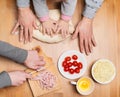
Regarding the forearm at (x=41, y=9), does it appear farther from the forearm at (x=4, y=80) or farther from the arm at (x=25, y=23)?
the forearm at (x=4, y=80)

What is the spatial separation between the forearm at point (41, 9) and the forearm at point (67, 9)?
59 millimetres

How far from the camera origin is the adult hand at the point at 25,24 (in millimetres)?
1104

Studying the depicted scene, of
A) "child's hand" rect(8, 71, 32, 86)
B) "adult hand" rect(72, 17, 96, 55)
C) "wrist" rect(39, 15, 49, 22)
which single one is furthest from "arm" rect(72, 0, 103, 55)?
"child's hand" rect(8, 71, 32, 86)

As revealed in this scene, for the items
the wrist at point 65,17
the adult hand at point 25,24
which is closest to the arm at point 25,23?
the adult hand at point 25,24

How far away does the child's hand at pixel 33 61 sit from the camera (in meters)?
1.08

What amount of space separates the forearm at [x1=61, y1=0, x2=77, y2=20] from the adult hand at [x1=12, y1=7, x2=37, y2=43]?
4.5 inches

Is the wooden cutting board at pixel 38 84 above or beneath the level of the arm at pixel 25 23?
beneath

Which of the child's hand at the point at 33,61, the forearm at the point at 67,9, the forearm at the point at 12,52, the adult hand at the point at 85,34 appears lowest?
the child's hand at the point at 33,61

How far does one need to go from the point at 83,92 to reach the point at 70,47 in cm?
18

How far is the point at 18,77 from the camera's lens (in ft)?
3.48

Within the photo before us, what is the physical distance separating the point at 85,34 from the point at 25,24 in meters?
0.22

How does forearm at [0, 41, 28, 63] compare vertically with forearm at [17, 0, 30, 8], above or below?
below

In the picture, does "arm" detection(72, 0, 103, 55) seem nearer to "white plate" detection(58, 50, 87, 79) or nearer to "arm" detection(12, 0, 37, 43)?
"white plate" detection(58, 50, 87, 79)

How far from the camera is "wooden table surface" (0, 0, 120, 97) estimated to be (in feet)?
3.60
